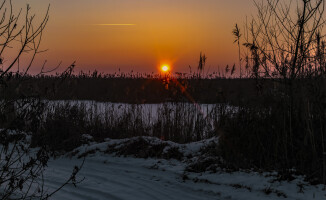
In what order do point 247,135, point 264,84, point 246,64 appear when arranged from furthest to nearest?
point 246,64 → point 264,84 → point 247,135

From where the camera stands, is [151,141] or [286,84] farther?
[151,141]

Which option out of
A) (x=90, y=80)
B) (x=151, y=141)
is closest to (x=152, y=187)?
(x=151, y=141)

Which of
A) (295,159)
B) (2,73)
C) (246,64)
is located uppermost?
(246,64)

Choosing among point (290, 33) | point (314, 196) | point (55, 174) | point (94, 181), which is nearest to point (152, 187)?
point (94, 181)

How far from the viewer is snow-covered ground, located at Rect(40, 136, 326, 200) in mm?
4051

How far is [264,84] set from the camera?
6707 mm

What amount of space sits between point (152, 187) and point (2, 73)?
252 centimetres

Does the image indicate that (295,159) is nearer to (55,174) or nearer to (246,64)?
(246,64)

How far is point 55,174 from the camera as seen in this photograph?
5035 mm

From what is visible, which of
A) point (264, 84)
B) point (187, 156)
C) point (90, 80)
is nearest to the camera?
point (187, 156)

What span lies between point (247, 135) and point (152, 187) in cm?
178

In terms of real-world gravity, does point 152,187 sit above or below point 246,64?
below

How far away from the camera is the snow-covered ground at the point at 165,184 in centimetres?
405

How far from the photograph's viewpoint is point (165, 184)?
470cm
